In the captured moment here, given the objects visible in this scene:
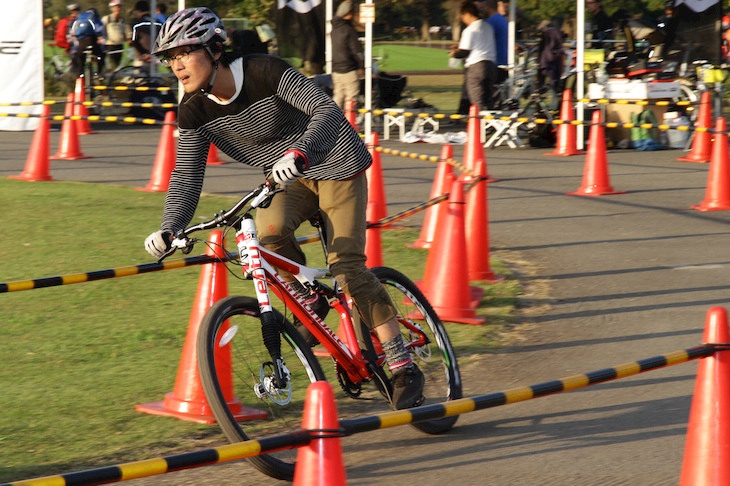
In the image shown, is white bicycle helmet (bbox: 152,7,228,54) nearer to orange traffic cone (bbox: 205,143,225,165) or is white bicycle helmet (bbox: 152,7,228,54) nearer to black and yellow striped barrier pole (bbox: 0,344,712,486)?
black and yellow striped barrier pole (bbox: 0,344,712,486)

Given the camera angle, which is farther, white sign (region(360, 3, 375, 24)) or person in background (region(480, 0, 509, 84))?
person in background (region(480, 0, 509, 84))

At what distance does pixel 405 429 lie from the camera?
17.3 feet

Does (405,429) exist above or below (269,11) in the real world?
below

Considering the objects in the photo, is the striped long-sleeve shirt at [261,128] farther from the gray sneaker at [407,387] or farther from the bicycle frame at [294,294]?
the gray sneaker at [407,387]

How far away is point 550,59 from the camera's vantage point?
1889cm

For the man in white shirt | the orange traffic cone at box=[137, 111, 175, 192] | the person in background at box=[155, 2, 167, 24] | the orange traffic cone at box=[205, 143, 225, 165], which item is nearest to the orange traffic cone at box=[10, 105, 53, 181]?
the orange traffic cone at box=[137, 111, 175, 192]

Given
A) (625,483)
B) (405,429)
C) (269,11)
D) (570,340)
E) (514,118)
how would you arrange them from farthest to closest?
(269,11), (514,118), (570,340), (405,429), (625,483)

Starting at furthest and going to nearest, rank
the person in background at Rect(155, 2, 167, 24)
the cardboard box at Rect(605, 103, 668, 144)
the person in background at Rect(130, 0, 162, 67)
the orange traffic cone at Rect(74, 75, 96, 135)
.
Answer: the person in background at Rect(155, 2, 167, 24)
the person in background at Rect(130, 0, 162, 67)
the orange traffic cone at Rect(74, 75, 96, 135)
the cardboard box at Rect(605, 103, 668, 144)

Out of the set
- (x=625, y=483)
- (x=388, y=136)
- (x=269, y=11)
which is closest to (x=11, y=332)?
(x=625, y=483)

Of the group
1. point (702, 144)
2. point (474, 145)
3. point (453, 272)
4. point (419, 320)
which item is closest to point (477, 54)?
point (702, 144)

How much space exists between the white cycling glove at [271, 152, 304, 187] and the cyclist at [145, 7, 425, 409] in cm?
26

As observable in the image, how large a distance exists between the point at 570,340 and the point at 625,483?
2.43 metres

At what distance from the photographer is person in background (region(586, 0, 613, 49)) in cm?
1984

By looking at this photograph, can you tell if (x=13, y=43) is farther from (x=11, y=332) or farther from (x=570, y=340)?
(x=570, y=340)
